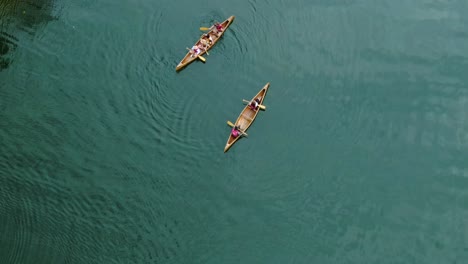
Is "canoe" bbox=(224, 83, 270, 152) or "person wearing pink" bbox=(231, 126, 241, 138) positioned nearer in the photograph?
"person wearing pink" bbox=(231, 126, 241, 138)

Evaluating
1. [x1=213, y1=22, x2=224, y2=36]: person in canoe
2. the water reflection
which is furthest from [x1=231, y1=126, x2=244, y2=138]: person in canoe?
the water reflection

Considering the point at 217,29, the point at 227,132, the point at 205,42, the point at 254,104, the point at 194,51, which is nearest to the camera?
the point at 227,132

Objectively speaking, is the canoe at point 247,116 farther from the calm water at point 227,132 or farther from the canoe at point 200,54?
the canoe at point 200,54

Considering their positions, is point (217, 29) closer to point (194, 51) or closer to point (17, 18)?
point (194, 51)

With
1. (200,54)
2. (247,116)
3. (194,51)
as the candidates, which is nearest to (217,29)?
(200,54)

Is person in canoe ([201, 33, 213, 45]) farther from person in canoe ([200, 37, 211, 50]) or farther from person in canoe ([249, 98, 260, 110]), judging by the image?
person in canoe ([249, 98, 260, 110])

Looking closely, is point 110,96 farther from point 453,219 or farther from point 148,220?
point 453,219
